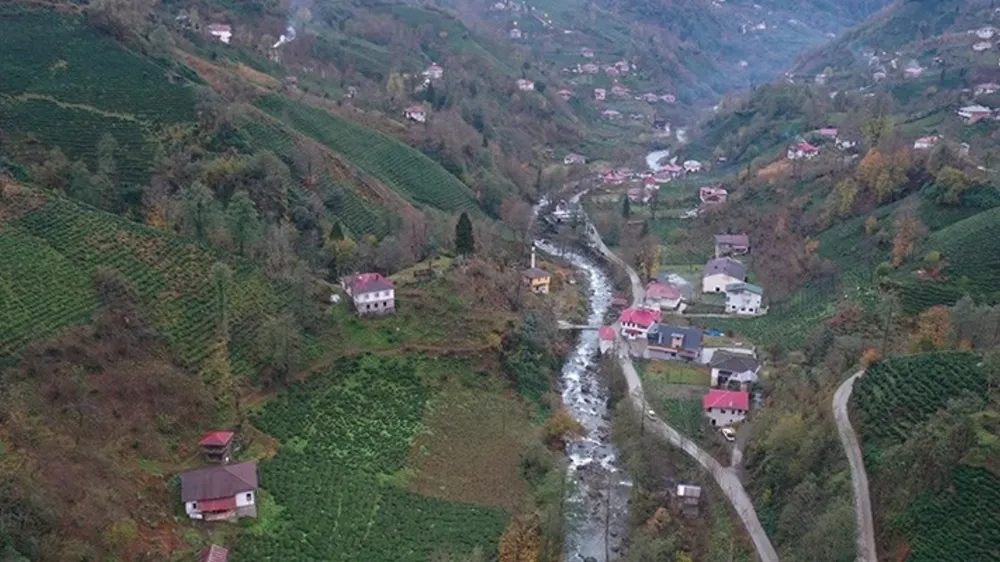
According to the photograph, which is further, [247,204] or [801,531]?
[247,204]

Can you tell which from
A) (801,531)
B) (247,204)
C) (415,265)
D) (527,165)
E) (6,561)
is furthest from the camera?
(527,165)

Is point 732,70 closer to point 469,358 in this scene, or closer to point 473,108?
point 473,108

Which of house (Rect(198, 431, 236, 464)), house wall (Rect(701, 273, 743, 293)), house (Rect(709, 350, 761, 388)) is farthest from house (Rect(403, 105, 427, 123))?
house (Rect(198, 431, 236, 464))

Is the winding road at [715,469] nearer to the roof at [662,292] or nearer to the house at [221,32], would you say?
the roof at [662,292]

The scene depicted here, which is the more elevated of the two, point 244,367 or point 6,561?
point 244,367

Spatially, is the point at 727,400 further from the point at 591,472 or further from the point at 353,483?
the point at 353,483

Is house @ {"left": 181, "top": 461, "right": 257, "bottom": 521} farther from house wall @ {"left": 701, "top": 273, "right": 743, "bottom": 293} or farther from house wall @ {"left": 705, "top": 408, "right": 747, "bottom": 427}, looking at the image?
house wall @ {"left": 701, "top": 273, "right": 743, "bottom": 293}

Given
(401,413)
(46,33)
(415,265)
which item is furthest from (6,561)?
(46,33)
